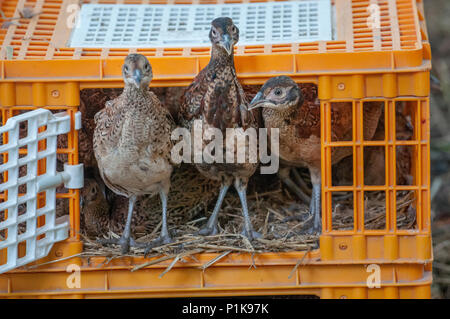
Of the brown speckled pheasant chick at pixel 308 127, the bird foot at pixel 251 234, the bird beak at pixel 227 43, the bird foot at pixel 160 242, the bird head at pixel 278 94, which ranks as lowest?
the bird foot at pixel 160 242

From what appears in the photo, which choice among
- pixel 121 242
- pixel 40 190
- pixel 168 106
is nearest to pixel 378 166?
pixel 168 106

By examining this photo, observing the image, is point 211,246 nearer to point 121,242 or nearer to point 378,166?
point 121,242

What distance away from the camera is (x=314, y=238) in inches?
141

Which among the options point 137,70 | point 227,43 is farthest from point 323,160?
point 137,70

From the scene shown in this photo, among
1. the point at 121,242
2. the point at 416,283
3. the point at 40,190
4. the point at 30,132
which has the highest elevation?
the point at 30,132

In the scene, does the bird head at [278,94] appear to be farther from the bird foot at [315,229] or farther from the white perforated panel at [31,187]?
the white perforated panel at [31,187]

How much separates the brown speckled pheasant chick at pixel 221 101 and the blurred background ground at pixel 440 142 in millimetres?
1333

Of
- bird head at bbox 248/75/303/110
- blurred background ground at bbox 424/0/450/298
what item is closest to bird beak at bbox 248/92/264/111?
bird head at bbox 248/75/303/110

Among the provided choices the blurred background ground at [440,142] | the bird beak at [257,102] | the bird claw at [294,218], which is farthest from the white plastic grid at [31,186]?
the blurred background ground at [440,142]

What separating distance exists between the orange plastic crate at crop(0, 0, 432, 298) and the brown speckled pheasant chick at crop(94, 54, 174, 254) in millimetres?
121

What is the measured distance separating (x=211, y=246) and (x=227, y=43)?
0.91 metres

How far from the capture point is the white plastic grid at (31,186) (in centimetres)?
316

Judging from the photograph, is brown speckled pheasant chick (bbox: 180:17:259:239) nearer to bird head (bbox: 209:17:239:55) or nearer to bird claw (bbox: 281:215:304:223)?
bird head (bbox: 209:17:239:55)

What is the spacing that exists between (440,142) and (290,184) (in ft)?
6.38
